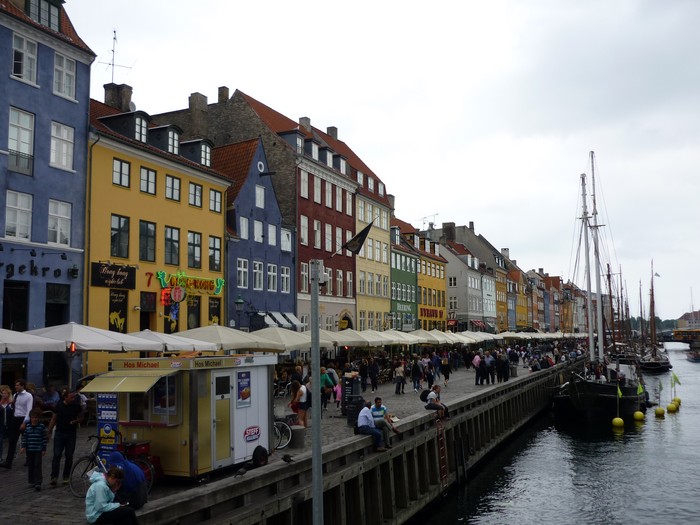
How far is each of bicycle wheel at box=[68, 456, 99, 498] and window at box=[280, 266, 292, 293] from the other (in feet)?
104

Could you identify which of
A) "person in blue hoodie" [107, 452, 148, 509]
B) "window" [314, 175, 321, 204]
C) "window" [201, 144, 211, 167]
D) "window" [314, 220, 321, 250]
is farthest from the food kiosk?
"window" [314, 175, 321, 204]

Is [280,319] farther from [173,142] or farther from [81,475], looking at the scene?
[81,475]

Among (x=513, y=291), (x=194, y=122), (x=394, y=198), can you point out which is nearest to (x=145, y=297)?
(x=194, y=122)

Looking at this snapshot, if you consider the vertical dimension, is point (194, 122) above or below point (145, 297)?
above

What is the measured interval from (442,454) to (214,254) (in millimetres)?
20261

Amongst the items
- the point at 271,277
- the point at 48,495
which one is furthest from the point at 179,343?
the point at 271,277

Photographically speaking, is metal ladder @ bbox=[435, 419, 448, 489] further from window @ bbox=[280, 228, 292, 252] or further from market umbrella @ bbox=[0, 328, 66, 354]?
window @ bbox=[280, 228, 292, 252]

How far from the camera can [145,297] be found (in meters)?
32.8

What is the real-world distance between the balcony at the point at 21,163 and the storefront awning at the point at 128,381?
635 inches

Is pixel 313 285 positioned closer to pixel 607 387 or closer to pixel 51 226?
pixel 51 226

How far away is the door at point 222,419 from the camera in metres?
13.7

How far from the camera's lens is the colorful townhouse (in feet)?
85.4

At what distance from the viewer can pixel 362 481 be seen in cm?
1652

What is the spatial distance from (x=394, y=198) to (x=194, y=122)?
3280 cm
